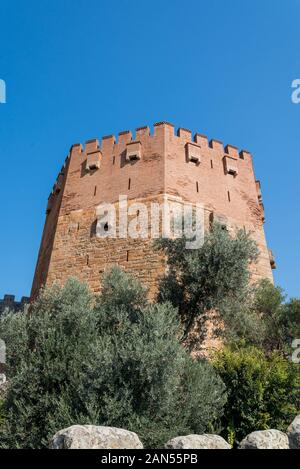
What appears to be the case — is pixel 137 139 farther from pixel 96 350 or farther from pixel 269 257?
pixel 96 350

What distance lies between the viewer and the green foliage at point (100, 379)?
6367 mm

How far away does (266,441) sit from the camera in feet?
14.2

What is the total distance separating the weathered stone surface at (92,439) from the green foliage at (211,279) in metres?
4.91

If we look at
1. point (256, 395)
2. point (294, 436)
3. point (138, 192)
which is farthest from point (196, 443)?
point (138, 192)

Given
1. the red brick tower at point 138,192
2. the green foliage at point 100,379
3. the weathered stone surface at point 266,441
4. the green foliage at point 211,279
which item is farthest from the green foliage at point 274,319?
the weathered stone surface at point 266,441

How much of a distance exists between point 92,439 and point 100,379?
8.16 ft

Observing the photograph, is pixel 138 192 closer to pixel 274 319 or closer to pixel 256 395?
pixel 274 319

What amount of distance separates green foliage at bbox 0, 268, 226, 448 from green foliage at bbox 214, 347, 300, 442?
410 millimetres

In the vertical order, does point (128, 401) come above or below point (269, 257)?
below

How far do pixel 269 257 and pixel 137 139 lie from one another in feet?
21.3

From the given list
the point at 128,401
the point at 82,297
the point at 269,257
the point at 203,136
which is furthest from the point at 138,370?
the point at 203,136

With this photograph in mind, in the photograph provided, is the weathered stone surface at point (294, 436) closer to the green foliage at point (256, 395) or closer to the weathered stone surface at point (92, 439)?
the weathered stone surface at point (92, 439)

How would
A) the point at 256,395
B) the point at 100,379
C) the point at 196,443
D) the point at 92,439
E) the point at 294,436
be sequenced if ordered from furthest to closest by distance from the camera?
1. the point at 256,395
2. the point at 100,379
3. the point at 294,436
4. the point at 196,443
5. the point at 92,439

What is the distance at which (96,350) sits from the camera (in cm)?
684
